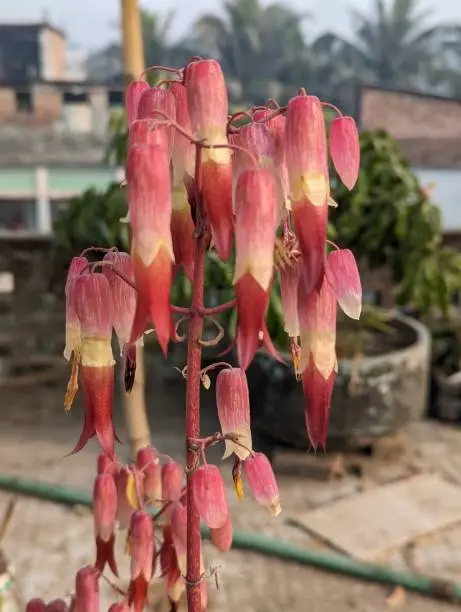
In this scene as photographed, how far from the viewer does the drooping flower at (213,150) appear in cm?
91

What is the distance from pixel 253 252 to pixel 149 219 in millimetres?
125

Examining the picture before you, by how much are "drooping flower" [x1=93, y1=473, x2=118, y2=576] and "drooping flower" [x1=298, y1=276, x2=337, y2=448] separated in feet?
1.83

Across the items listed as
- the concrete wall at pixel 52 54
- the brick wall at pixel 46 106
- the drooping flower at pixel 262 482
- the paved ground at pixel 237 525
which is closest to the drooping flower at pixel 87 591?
the drooping flower at pixel 262 482

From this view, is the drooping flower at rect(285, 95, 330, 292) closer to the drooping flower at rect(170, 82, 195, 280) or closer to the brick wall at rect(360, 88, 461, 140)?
the drooping flower at rect(170, 82, 195, 280)

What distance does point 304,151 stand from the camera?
2.93 ft

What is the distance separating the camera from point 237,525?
121 inches

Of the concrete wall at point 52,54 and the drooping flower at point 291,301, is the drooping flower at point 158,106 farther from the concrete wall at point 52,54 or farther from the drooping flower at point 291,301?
the concrete wall at point 52,54

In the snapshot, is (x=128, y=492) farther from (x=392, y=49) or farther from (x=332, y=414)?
(x=392, y=49)

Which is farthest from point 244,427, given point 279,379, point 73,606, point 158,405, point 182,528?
point 158,405

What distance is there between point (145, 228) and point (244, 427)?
1.33 ft

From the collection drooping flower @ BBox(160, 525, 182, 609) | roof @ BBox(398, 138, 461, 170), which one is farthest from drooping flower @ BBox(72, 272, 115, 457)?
roof @ BBox(398, 138, 461, 170)

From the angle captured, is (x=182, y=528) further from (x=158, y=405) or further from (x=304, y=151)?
(x=158, y=405)

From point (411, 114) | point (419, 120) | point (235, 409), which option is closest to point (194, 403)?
point (235, 409)

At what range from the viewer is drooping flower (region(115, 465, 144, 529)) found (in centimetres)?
140
